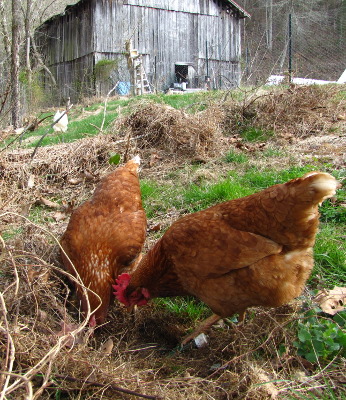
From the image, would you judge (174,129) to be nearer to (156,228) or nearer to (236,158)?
(236,158)

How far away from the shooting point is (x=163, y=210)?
4141mm

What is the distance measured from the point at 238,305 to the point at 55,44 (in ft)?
83.4

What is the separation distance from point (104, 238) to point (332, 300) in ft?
5.58

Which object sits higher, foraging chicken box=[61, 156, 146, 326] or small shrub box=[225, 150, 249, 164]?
small shrub box=[225, 150, 249, 164]

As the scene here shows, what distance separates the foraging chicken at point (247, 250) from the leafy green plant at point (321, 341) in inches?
8.5

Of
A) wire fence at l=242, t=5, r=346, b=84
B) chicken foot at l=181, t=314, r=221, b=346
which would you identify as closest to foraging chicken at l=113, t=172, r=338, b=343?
chicken foot at l=181, t=314, r=221, b=346

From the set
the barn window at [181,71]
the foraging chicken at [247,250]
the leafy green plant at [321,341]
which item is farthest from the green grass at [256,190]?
the barn window at [181,71]

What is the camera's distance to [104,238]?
2.80 m

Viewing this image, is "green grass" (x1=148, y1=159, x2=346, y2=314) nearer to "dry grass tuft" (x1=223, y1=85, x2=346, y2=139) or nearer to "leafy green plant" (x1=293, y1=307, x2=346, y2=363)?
"leafy green plant" (x1=293, y1=307, x2=346, y2=363)

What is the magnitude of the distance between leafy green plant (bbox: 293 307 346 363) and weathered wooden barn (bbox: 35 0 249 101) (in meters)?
17.4

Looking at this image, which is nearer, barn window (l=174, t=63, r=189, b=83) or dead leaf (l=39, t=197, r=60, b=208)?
dead leaf (l=39, t=197, r=60, b=208)

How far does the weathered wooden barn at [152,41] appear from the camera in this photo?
1911cm

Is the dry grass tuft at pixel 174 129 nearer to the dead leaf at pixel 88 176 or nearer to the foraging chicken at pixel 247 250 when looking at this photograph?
the dead leaf at pixel 88 176

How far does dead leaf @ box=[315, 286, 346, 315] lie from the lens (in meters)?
2.30
